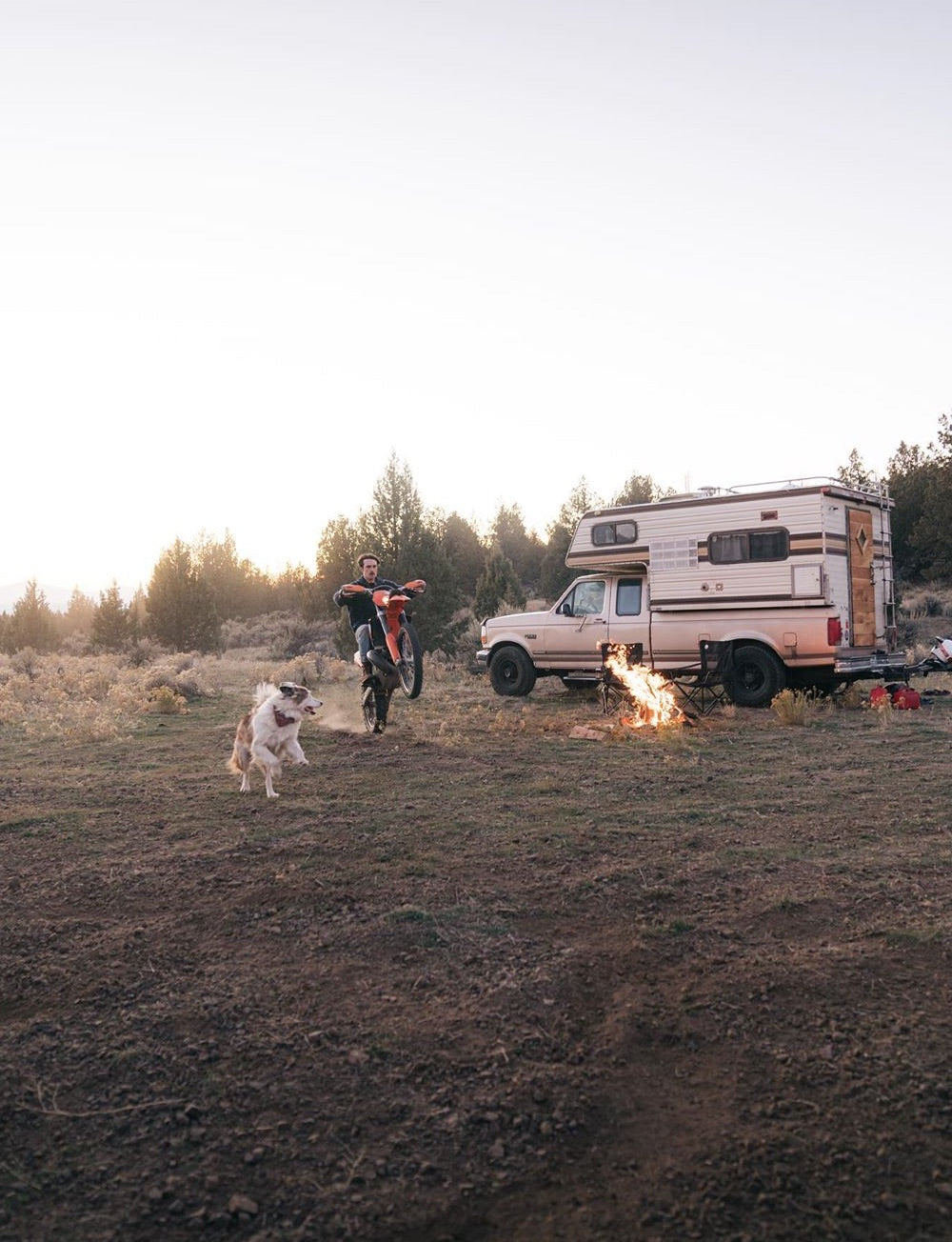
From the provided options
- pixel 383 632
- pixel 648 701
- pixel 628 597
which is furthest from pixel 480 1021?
pixel 628 597

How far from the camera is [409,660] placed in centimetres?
1088

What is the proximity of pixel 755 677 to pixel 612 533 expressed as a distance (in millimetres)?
→ 3066

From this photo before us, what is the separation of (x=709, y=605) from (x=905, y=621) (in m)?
13.4

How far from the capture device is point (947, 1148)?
272cm

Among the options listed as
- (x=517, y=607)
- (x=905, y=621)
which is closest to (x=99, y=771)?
(x=905, y=621)

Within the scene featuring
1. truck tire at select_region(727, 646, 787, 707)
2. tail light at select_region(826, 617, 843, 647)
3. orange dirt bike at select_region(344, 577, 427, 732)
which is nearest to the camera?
orange dirt bike at select_region(344, 577, 427, 732)

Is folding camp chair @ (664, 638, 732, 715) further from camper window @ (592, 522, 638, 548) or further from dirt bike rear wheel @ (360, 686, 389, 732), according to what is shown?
dirt bike rear wheel @ (360, 686, 389, 732)

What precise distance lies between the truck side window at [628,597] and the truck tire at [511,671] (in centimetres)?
180

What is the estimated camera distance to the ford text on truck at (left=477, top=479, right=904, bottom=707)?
12.5 metres

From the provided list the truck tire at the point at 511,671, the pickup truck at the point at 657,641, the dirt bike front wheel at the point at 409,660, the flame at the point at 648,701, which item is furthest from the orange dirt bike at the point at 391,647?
the truck tire at the point at 511,671

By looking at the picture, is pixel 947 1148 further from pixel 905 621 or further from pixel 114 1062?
pixel 905 621

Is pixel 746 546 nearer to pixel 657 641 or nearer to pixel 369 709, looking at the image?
pixel 657 641

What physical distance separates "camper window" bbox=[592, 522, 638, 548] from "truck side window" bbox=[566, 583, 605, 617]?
69cm

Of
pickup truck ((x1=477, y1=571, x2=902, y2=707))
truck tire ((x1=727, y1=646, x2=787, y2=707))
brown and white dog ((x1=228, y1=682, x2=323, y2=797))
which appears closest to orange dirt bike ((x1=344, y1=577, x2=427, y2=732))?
brown and white dog ((x1=228, y1=682, x2=323, y2=797))
